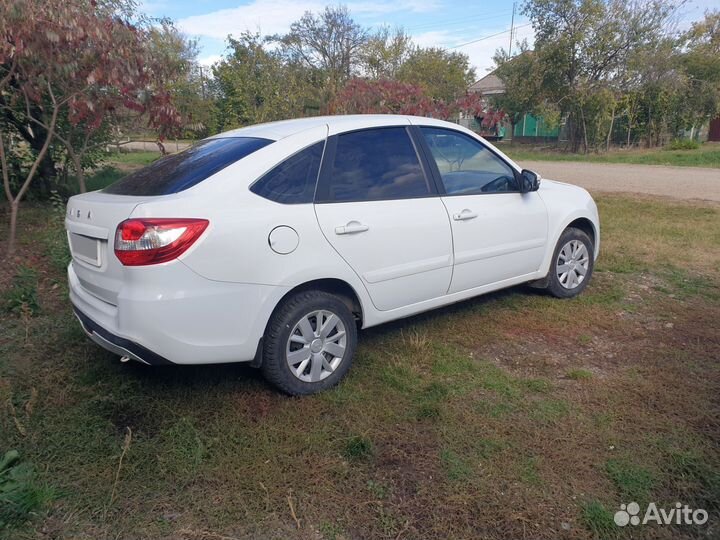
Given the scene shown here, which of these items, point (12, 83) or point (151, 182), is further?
point (12, 83)

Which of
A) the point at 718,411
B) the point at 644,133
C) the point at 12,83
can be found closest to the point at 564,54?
the point at 644,133

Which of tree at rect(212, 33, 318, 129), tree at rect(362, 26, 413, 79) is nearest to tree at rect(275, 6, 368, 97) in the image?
tree at rect(362, 26, 413, 79)

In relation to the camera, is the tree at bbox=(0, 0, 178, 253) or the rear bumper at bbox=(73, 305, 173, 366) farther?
the tree at bbox=(0, 0, 178, 253)

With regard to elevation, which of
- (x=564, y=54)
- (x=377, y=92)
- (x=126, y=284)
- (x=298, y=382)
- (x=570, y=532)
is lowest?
(x=570, y=532)

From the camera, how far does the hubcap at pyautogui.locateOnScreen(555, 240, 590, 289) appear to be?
499 cm

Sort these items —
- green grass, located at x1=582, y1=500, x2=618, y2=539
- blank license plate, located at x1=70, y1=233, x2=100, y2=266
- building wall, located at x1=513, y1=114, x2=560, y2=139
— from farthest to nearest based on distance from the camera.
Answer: building wall, located at x1=513, y1=114, x2=560, y2=139 → blank license plate, located at x1=70, y1=233, x2=100, y2=266 → green grass, located at x1=582, y1=500, x2=618, y2=539

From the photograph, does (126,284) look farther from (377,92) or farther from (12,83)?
(377,92)

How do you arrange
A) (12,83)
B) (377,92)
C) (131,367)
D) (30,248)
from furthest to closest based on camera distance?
1. (377,92)
2. (12,83)
3. (30,248)
4. (131,367)

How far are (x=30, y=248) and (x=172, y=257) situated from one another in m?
4.74

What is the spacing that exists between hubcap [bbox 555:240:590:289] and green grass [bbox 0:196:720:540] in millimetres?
458

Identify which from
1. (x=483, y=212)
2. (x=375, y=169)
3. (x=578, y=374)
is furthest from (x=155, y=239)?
(x=578, y=374)

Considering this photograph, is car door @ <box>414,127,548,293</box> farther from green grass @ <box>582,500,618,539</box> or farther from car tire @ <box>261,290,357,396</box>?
green grass @ <box>582,500,618,539</box>

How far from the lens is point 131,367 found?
3777 mm

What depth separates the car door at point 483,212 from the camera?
4039 millimetres
